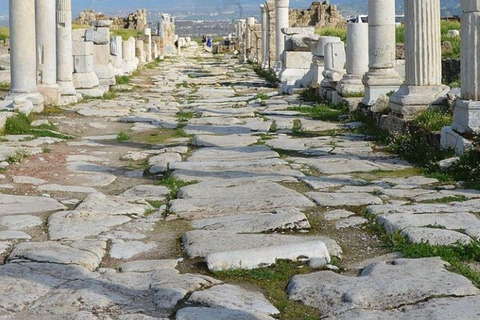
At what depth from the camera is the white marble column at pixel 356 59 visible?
1370cm

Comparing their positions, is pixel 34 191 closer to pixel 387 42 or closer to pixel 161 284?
pixel 161 284

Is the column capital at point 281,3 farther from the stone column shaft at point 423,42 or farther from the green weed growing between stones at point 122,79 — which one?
the stone column shaft at point 423,42

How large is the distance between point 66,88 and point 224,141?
6.41 metres

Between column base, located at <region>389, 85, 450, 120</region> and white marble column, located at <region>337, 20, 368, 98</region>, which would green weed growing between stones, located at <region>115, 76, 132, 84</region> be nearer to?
white marble column, located at <region>337, 20, 368, 98</region>

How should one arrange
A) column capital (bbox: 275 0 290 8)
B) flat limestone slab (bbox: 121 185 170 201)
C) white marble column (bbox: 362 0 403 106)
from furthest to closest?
column capital (bbox: 275 0 290 8)
white marble column (bbox: 362 0 403 106)
flat limestone slab (bbox: 121 185 170 201)

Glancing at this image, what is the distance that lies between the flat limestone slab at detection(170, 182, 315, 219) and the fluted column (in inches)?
249

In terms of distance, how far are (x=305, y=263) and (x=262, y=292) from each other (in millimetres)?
559

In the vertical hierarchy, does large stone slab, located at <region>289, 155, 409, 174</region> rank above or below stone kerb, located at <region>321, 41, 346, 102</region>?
below

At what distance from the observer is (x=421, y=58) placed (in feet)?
32.7

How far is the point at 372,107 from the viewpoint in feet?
37.7

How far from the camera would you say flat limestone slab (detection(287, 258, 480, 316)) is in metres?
4.05

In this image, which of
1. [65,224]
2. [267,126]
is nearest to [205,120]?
[267,126]

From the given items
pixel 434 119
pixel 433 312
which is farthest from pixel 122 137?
pixel 433 312

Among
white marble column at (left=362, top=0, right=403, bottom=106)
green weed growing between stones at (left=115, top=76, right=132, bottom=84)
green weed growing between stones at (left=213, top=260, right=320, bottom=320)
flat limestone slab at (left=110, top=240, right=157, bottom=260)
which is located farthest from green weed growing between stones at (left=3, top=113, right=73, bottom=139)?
green weed growing between stones at (left=115, top=76, right=132, bottom=84)
